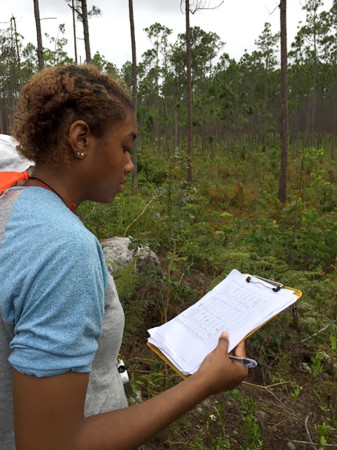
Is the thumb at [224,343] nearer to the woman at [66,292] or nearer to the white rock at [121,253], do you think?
the woman at [66,292]

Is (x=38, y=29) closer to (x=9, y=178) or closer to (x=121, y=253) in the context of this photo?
(x=121, y=253)

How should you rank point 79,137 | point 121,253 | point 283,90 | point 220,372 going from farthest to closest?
point 283,90
point 121,253
point 220,372
point 79,137

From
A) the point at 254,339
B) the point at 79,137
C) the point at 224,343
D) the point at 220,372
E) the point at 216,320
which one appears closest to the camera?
the point at 79,137

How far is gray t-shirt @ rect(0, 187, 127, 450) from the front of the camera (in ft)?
1.96

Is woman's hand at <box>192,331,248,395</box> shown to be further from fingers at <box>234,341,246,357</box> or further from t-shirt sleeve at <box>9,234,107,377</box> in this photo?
t-shirt sleeve at <box>9,234,107,377</box>

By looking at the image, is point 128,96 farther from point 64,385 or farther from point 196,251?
point 196,251

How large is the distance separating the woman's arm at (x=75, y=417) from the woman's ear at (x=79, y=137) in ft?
1.50

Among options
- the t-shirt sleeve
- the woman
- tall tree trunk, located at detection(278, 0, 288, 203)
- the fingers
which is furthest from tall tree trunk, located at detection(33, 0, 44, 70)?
the t-shirt sleeve

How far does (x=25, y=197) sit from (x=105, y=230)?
4716mm

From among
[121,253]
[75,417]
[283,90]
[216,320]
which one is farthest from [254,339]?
[283,90]

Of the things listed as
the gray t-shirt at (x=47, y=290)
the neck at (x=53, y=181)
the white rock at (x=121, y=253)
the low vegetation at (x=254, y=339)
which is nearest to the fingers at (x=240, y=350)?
the gray t-shirt at (x=47, y=290)

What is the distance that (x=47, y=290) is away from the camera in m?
0.60

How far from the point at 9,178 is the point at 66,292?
382 mm

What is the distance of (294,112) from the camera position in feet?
100
